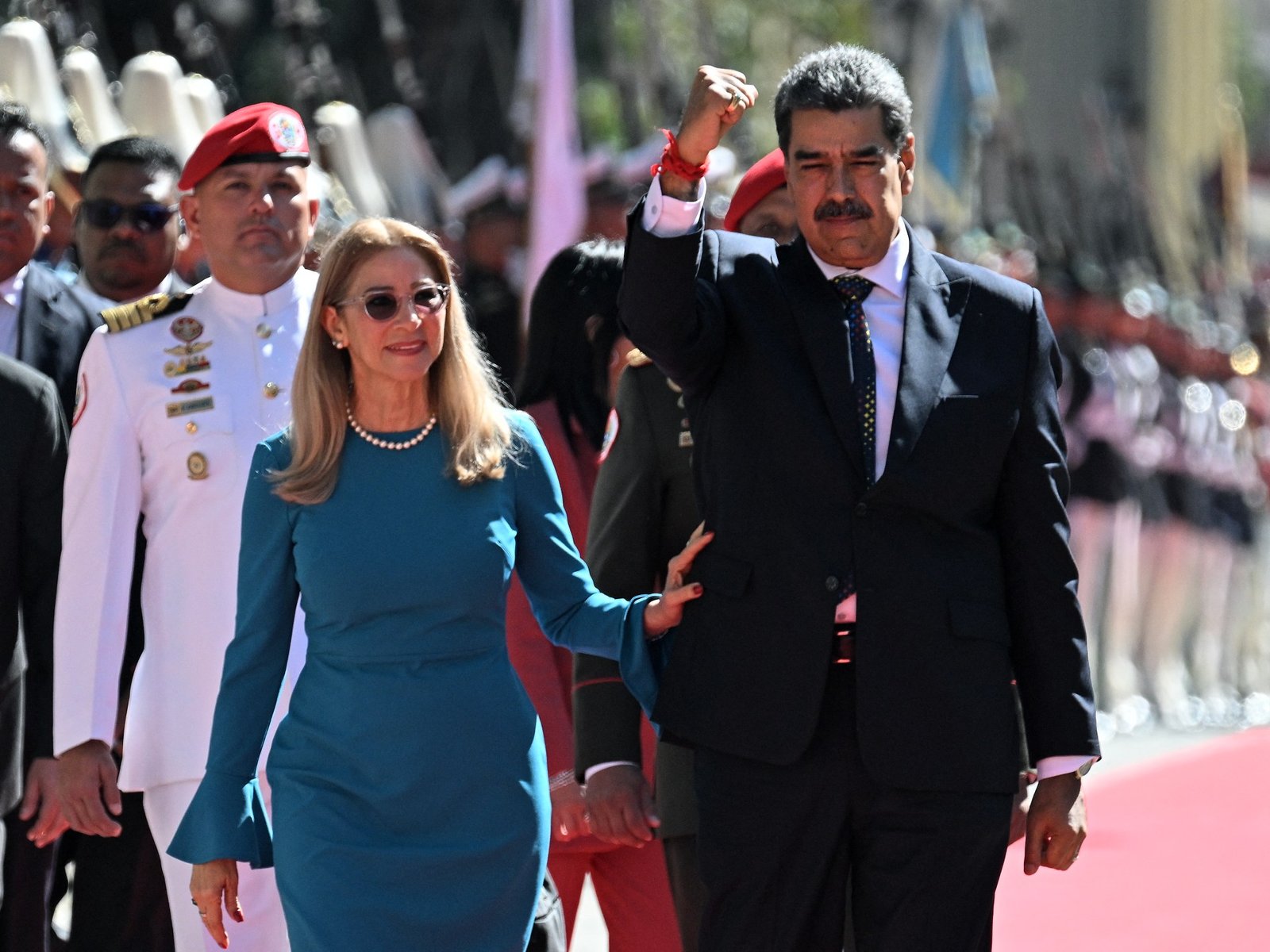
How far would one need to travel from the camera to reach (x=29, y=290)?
5121 mm

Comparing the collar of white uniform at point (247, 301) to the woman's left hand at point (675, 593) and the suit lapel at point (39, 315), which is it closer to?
the suit lapel at point (39, 315)

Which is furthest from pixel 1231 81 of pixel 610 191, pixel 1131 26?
pixel 610 191

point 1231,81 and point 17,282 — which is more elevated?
point 1231,81

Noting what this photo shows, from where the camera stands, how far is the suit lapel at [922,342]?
11.5 feet

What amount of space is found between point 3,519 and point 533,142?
6.40m

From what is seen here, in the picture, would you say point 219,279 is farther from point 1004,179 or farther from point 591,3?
point 591,3

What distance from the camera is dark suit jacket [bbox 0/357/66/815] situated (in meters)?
4.69

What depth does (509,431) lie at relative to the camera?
3803 millimetres

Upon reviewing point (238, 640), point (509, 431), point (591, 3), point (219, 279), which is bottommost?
point (238, 640)

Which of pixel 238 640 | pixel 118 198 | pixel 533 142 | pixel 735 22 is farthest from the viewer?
pixel 735 22

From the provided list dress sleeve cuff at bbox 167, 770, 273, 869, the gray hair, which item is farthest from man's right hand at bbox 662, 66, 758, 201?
dress sleeve cuff at bbox 167, 770, 273, 869

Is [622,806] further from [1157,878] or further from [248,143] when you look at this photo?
[1157,878]

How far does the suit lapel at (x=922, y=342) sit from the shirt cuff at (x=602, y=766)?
921 millimetres

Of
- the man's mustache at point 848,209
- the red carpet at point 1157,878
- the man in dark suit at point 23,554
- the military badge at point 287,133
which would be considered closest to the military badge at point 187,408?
the man in dark suit at point 23,554
